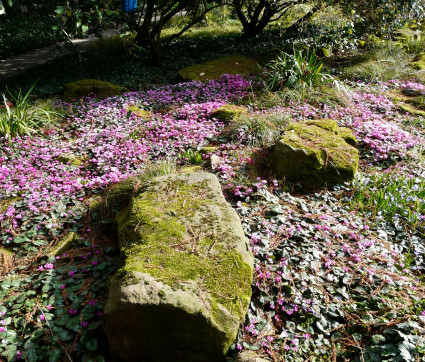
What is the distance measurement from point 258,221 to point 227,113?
2.76 meters

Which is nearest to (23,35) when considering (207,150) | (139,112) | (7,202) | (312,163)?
(139,112)

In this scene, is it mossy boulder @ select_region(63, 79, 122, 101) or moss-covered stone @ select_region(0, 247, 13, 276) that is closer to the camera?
moss-covered stone @ select_region(0, 247, 13, 276)

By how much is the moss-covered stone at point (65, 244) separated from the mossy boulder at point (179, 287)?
2.28ft

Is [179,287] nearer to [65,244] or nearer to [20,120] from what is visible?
[65,244]

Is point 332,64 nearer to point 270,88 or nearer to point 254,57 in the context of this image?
point 254,57

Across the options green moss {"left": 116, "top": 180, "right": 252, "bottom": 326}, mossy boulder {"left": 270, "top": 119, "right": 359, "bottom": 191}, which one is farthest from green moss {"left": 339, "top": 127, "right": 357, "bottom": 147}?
green moss {"left": 116, "top": 180, "right": 252, "bottom": 326}

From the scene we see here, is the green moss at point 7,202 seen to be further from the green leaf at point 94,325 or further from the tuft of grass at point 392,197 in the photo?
the tuft of grass at point 392,197

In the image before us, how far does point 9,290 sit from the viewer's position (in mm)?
2570

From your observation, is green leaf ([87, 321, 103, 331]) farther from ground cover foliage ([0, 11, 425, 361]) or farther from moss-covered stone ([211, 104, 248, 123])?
moss-covered stone ([211, 104, 248, 123])

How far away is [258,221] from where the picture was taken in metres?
3.21

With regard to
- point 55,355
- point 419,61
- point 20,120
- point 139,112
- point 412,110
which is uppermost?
A: point 419,61

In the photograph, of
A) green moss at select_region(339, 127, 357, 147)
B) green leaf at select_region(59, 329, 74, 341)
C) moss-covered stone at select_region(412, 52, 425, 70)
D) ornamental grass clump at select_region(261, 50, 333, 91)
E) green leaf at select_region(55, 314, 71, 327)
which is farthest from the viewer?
moss-covered stone at select_region(412, 52, 425, 70)

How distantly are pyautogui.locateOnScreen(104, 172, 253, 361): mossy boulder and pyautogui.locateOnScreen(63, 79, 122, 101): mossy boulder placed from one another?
5.18 meters

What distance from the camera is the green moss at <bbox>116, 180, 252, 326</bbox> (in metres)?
2.14
